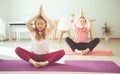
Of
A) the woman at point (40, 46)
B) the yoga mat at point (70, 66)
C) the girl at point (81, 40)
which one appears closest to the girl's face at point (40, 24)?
the woman at point (40, 46)

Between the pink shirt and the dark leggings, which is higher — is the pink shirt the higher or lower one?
the higher one

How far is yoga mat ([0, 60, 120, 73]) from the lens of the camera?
3252 millimetres

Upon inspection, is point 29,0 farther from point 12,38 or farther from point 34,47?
point 34,47

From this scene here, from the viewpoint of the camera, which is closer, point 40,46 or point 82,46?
point 40,46

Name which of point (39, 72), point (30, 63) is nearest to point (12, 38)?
point (30, 63)

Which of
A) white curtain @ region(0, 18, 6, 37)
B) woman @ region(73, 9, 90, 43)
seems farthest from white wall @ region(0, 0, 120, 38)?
woman @ region(73, 9, 90, 43)

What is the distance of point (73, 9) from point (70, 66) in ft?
14.6

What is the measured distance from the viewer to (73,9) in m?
7.70

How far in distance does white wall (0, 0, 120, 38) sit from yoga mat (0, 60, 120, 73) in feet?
13.3

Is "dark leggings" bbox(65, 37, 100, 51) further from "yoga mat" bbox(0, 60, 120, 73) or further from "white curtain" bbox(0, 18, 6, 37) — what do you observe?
"white curtain" bbox(0, 18, 6, 37)

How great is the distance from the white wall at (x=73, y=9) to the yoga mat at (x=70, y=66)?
4054 mm

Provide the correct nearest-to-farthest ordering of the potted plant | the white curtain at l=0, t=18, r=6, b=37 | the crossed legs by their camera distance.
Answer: the crossed legs → the white curtain at l=0, t=18, r=6, b=37 → the potted plant

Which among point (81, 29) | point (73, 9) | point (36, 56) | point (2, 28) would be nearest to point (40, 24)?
point (36, 56)

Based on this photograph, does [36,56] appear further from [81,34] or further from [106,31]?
[106,31]
